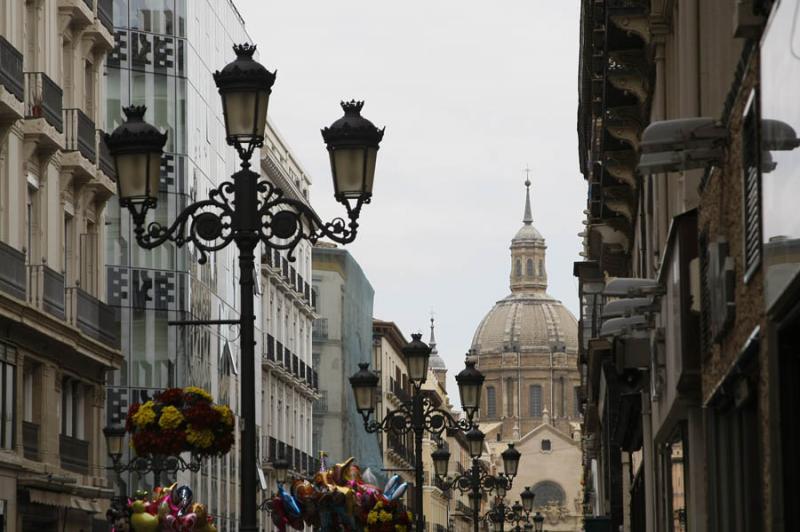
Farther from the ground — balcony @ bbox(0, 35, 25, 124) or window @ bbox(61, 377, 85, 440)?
balcony @ bbox(0, 35, 25, 124)

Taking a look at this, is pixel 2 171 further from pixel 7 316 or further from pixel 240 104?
pixel 240 104

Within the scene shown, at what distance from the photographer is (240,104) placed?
47.7 feet

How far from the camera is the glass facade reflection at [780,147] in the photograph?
8.09m

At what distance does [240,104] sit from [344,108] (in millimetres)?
946

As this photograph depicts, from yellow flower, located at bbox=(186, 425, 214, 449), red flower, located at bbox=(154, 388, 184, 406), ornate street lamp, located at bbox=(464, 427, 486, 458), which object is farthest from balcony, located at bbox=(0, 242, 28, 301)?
yellow flower, located at bbox=(186, 425, 214, 449)

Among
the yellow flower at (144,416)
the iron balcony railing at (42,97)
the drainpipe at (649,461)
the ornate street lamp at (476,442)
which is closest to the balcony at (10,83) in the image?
the iron balcony railing at (42,97)

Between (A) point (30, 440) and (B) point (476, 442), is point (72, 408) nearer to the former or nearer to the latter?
(A) point (30, 440)

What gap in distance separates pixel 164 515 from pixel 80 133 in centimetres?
1611

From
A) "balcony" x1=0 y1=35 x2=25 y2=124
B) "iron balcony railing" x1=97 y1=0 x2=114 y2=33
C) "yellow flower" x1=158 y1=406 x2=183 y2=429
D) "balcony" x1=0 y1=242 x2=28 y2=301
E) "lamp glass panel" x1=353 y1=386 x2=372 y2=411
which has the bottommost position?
"yellow flower" x1=158 y1=406 x2=183 y2=429

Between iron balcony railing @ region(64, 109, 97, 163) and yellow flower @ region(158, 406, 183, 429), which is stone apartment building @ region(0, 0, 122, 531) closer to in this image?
iron balcony railing @ region(64, 109, 97, 163)

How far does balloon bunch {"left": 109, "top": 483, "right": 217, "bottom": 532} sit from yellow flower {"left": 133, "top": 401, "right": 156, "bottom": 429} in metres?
2.67

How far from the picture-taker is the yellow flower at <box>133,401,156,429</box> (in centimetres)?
1852

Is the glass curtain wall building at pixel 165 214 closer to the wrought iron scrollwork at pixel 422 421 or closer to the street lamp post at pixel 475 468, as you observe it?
the street lamp post at pixel 475 468

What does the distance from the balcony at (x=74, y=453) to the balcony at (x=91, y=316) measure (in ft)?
6.67
